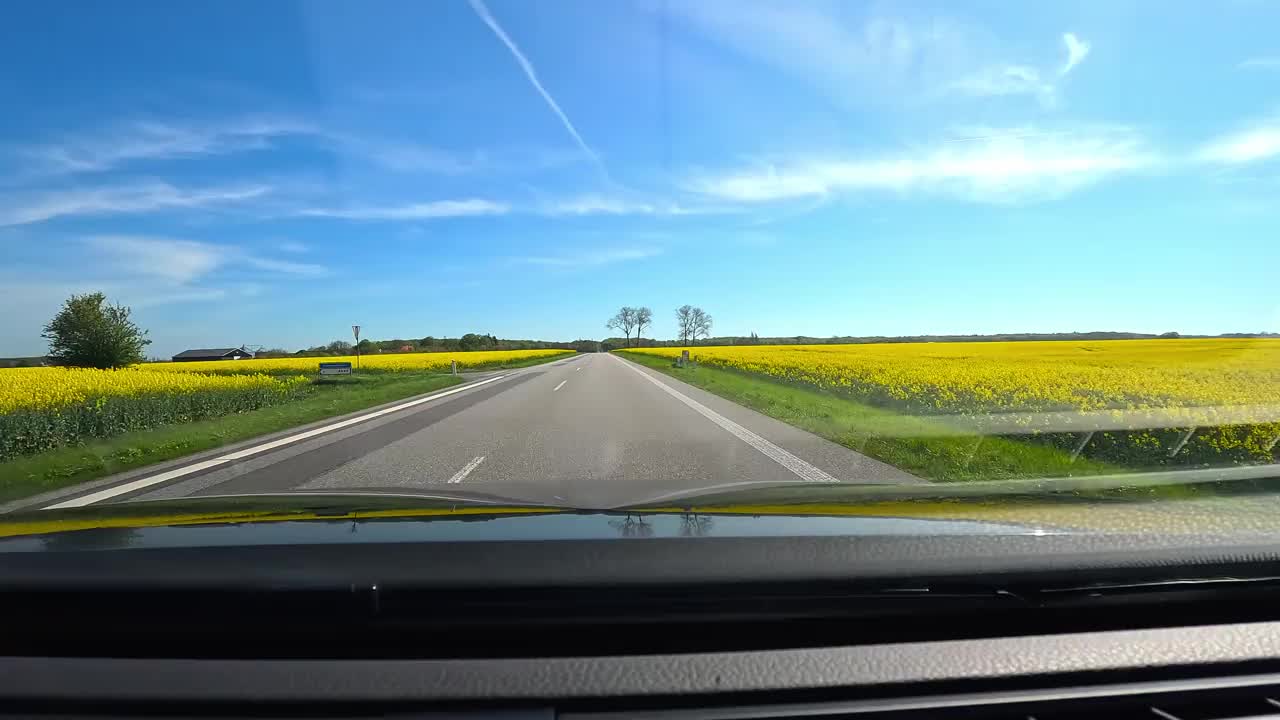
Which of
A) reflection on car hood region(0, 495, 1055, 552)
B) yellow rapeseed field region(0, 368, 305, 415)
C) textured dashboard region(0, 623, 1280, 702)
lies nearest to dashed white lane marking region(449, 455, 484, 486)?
reflection on car hood region(0, 495, 1055, 552)

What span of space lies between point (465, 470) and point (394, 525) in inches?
212

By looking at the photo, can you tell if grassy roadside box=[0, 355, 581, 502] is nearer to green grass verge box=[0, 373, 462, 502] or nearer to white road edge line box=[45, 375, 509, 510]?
green grass verge box=[0, 373, 462, 502]

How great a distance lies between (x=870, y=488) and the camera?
3.78 meters

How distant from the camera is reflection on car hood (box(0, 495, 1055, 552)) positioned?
2.26 m

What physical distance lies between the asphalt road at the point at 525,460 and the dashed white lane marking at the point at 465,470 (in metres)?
0.01

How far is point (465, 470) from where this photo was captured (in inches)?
308

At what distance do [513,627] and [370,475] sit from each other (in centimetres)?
619

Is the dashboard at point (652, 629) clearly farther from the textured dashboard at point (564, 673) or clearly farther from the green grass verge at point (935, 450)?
the green grass verge at point (935, 450)

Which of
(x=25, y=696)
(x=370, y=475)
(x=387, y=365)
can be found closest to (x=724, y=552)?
(x=25, y=696)

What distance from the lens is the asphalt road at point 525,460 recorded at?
4.70 m

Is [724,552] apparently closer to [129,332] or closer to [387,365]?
[387,365]

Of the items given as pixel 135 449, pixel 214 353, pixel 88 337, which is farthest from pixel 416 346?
pixel 135 449

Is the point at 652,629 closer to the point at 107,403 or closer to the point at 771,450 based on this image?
the point at 771,450

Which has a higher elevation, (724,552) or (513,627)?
(724,552)
